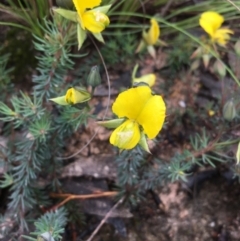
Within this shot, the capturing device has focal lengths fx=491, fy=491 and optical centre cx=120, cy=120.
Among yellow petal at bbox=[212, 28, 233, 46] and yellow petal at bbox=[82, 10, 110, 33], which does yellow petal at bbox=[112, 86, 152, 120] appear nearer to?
yellow petal at bbox=[82, 10, 110, 33]

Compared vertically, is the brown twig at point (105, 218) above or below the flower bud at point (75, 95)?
below

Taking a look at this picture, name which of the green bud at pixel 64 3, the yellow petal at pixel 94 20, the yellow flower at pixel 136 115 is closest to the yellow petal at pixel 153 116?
the yellow flower at pixel 136 115

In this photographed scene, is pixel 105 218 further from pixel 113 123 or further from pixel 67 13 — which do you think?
pixel 67 13

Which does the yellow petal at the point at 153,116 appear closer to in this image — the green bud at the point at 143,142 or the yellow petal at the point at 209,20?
the green bud at the point at 143,142

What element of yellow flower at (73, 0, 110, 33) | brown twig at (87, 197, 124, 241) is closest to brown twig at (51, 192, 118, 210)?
brown twig at (87, 197, 124, 241)

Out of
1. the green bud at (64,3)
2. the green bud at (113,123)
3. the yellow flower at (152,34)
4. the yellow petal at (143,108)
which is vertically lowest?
the yellow flower at (152,34)

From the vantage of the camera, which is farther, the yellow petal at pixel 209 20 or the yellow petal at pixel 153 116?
the yellow petal at pixel 209 20
